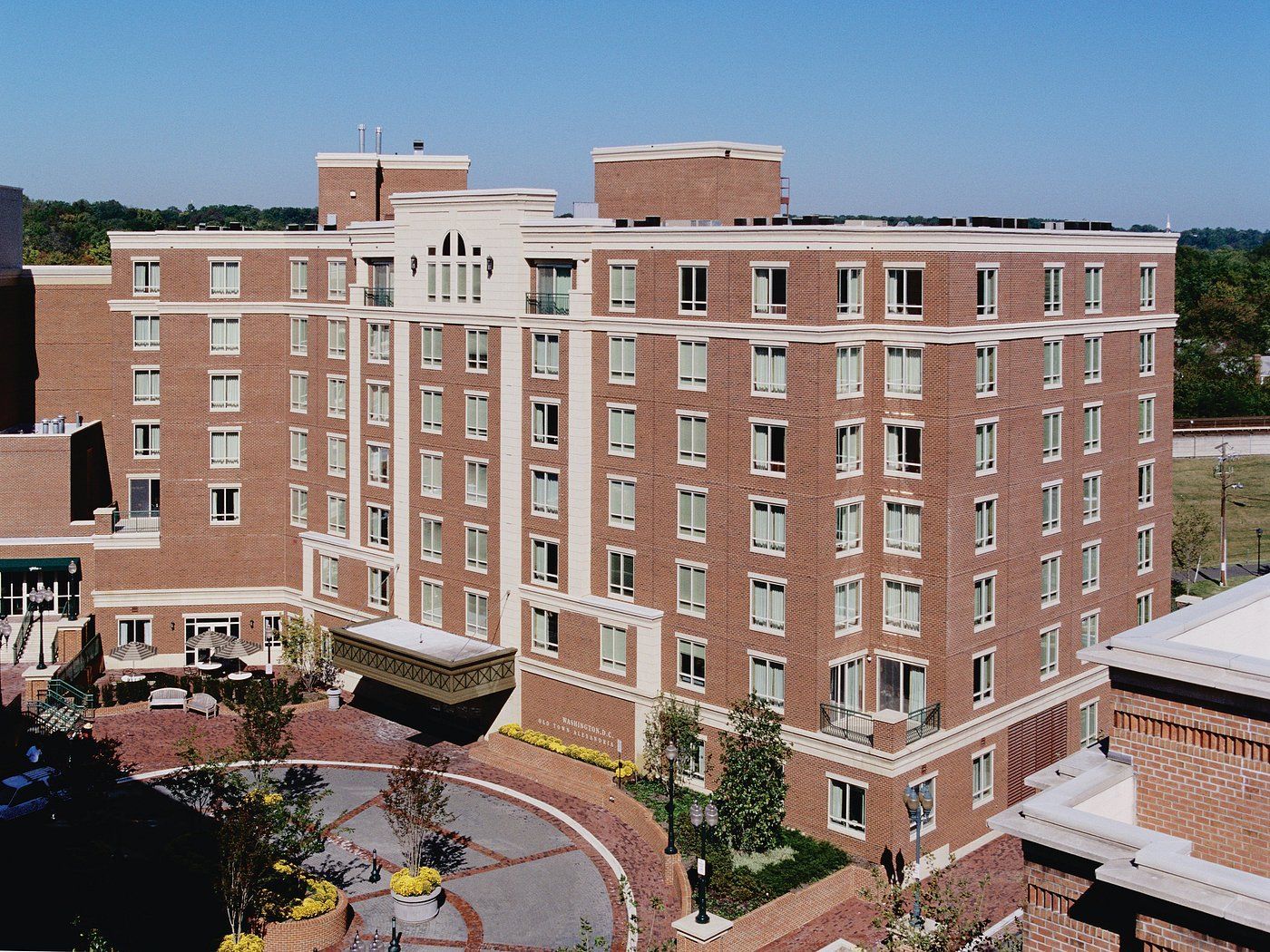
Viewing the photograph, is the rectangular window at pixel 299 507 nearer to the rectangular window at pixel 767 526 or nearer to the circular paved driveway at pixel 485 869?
the circular paved driveway at pixel 485 869

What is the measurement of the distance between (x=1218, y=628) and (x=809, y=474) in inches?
888

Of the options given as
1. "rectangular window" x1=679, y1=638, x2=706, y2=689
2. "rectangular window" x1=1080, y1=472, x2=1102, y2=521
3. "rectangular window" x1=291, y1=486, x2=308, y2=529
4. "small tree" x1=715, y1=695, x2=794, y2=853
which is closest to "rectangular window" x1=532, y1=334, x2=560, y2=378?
"rectangular window" x1=679, y1=638, x2=706, y2=689

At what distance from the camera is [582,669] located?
54188mm

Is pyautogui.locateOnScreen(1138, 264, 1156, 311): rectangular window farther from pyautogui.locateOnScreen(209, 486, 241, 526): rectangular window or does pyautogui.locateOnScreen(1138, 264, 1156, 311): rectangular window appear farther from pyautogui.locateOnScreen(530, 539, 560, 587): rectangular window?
pyautogui.locateOnScreen(209, 486, 241, 526): rectangular window

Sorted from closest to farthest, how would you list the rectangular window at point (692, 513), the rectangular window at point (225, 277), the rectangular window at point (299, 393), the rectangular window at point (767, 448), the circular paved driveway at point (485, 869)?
the circular paved driveway at point (485, 869) → the rectangular window at point (767, 448) → the rectangular window at point (692, 513) → the rectangular window at point (299, 393) → the rectangular window at point (225, 277)

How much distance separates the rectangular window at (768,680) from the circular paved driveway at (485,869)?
792 centimetres

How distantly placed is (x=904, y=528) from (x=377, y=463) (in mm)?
26772

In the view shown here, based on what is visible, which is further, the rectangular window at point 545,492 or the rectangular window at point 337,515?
the rectangular window at point 337,515

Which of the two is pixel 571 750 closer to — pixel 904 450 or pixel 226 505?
pixel 904 450

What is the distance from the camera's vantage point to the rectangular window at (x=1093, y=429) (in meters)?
53.5

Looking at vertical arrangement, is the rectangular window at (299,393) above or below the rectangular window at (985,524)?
above

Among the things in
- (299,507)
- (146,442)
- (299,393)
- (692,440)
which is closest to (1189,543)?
(692,440)

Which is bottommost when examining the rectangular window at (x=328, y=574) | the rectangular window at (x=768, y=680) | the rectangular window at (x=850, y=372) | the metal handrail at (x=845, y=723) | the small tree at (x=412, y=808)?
the small tree at (x=412, y=808)

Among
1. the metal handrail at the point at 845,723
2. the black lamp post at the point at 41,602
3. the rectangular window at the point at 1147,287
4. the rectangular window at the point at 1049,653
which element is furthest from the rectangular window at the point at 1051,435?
the black lamp post at the point at 41,602
